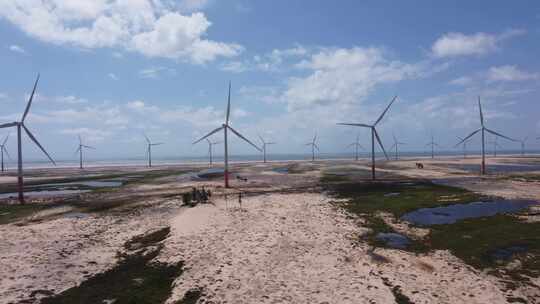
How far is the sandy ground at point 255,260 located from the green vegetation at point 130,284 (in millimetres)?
601

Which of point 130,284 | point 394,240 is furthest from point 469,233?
point 130,284

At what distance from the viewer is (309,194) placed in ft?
128

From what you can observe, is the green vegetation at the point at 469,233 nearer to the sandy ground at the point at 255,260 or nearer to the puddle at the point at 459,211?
the puddle at the point at 459,211

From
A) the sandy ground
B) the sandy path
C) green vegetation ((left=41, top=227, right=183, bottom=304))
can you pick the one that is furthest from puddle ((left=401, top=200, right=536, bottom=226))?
green vegetation ((left=41, top=227, right=183, bottom=304))

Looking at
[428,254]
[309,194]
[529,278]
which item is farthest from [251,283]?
[309,194]

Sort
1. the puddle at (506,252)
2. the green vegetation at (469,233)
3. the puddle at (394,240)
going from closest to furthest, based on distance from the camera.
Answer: the green vegetation at (469,233)
the puddle at (506,252)
the puddle at (394,240)

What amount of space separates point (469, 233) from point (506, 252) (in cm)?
377

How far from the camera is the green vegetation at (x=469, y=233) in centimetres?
1584

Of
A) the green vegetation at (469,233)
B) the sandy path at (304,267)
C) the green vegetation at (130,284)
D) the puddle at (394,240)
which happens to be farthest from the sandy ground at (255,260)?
the puddle at (394,240)

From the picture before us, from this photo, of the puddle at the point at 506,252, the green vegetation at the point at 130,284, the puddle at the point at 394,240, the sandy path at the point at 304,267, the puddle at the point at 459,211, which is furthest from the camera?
the puddle at the point at 459,211

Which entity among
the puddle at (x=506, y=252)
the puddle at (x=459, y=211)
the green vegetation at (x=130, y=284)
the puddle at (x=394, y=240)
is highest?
the puddle at (x=459, y=211)

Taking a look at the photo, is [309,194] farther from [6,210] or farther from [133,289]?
[6,210]

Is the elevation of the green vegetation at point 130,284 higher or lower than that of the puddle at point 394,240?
lower

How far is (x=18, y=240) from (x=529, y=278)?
1142 inches
